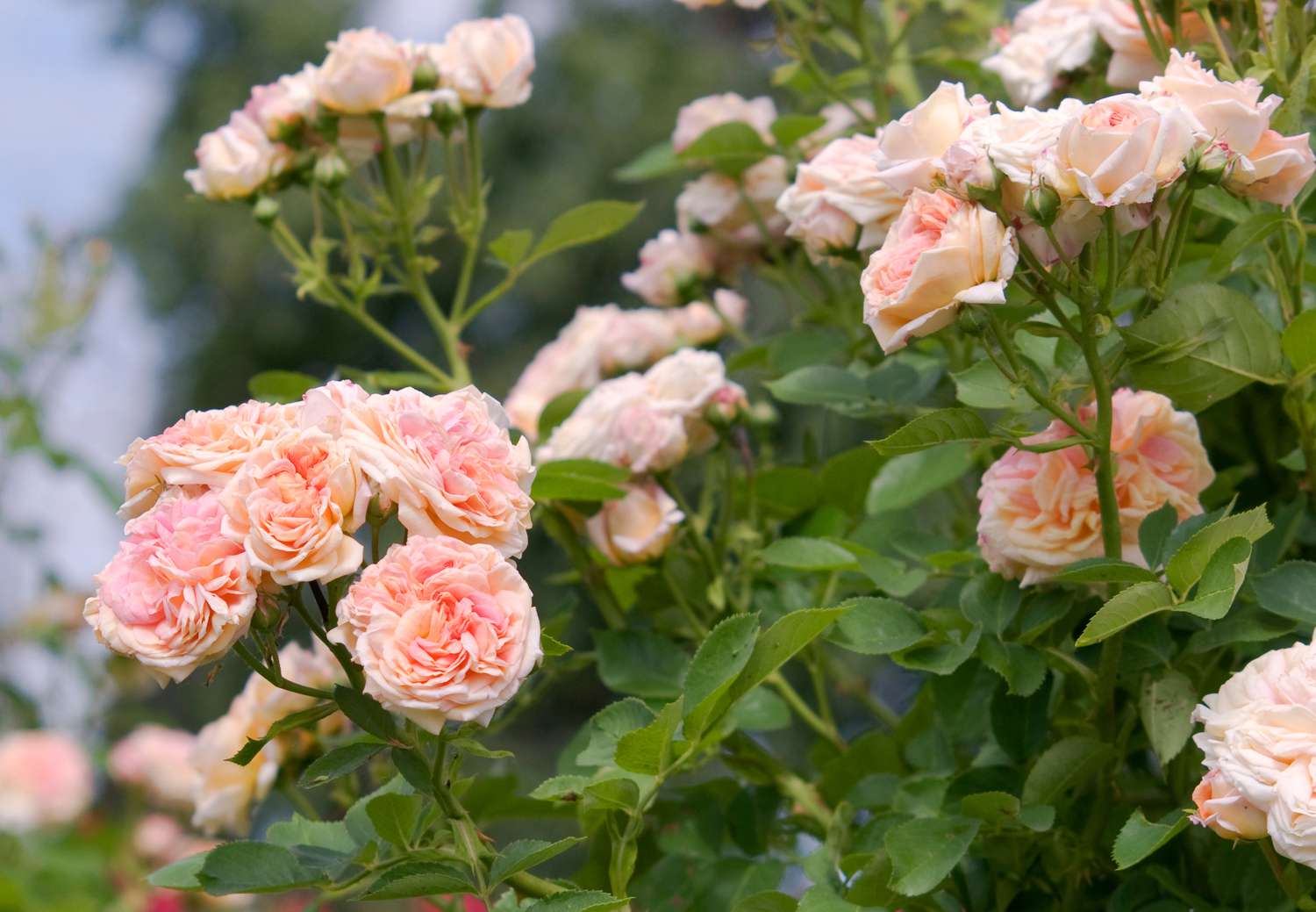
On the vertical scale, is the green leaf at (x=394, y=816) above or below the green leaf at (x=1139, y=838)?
above

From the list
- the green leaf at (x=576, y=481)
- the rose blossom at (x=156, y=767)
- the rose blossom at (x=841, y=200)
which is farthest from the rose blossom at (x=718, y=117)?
the rose blossom at (x=156, y=767)

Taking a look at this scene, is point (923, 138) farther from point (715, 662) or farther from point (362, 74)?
point (362, 74)

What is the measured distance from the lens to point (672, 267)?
1018mm

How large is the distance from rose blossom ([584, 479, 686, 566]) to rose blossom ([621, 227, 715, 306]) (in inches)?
10.6

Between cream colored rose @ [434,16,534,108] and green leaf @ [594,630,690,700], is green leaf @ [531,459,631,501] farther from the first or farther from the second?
cream colored rose @ [434,16,534,108]

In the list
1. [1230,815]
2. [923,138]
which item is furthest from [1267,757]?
[923,138]

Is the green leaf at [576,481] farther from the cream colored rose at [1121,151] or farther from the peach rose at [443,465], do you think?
the cream colored rose at [1121,151]

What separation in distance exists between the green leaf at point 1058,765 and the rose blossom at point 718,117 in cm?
48

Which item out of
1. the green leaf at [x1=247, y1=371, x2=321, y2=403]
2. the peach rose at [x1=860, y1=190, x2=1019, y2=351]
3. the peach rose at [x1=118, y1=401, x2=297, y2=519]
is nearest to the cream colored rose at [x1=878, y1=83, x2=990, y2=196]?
the peach rose at [x1=860, y1=190, x2=1019, y2=351]

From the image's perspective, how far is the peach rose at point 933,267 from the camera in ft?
1.64

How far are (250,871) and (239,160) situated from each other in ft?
1.52

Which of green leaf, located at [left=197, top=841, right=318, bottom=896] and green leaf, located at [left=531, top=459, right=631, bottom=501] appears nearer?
green leaf, located at [left=197, top=841, right=318, bottom=896]

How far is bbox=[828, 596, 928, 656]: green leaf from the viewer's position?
63 cm

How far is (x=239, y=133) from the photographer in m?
0.87
